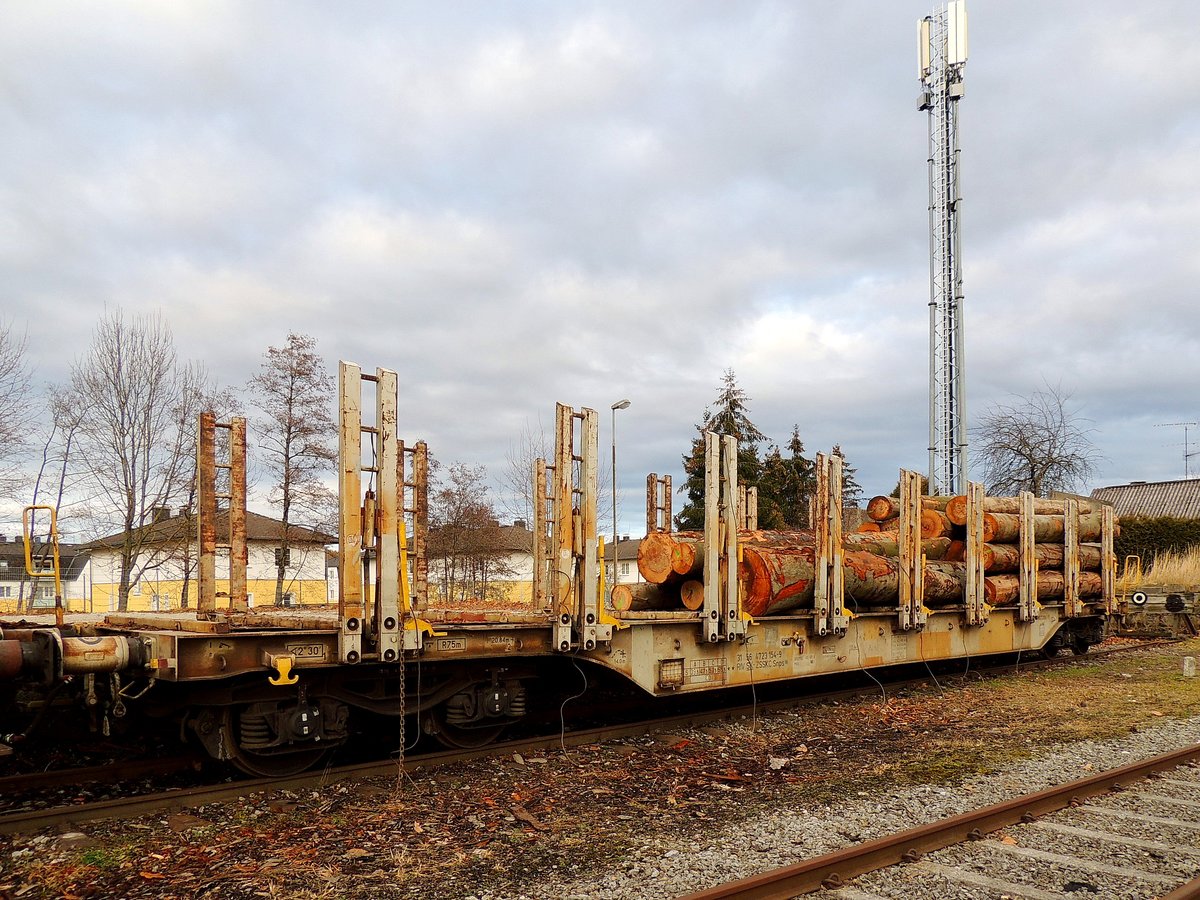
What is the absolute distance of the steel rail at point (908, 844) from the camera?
14.6ft

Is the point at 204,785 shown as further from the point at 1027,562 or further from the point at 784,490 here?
the point at 784,490

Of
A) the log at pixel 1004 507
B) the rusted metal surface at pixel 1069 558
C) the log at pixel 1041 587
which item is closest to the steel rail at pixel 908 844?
the log at pixel 1041 587

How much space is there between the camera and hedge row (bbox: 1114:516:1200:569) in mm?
31344

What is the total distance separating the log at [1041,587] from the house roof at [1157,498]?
31.6 metres

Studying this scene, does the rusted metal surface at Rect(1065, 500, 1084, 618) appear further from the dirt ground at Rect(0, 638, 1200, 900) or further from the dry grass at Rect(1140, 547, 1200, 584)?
the dry grass at Rect(1140, 547, 1200, 584)

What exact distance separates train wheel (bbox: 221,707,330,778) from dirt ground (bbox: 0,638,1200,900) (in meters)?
0.26

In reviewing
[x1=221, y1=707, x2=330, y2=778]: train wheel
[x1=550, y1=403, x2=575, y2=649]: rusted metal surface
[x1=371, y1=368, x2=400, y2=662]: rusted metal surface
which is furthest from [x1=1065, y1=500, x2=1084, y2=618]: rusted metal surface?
[x1=221, y1=707, x2=330, y2=778]: train wheel

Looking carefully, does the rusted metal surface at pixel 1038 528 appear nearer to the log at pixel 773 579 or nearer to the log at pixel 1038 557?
the log at pixel 1038 557

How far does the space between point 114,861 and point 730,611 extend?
5.44 meters

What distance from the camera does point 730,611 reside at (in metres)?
8.64

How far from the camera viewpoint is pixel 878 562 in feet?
35.7

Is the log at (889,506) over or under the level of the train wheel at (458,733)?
over

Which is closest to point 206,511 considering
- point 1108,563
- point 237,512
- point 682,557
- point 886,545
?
point 237,512

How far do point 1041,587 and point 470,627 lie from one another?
393 inches
